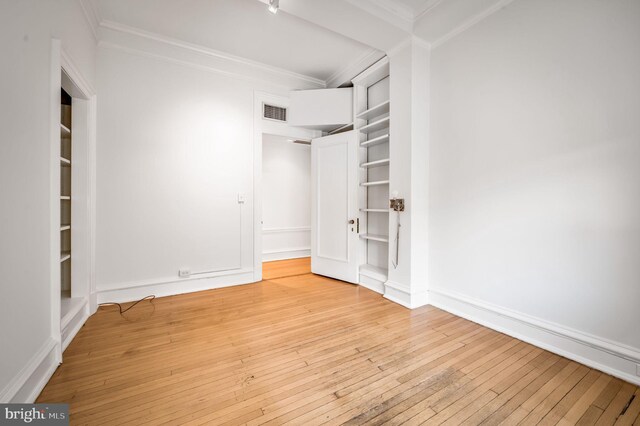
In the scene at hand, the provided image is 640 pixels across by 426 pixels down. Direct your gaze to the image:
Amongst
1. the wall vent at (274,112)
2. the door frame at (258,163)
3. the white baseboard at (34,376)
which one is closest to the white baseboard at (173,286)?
the door frame at (258,163)

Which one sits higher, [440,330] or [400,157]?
[400,157]

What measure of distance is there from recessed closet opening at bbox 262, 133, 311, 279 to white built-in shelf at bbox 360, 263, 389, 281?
76.1 inches

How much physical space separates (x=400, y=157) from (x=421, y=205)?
63 cm

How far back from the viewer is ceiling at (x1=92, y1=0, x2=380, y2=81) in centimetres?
281

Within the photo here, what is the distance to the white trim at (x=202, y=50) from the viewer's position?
120 inches

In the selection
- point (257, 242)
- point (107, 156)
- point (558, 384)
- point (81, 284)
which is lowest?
point (558, 384)

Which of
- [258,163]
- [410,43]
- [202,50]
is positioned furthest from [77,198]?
[410,43]

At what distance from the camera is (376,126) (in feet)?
12.2

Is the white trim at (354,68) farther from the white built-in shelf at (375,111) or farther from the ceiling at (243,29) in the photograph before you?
the white built-in shelf at (375,111)

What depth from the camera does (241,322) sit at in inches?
Result: 104

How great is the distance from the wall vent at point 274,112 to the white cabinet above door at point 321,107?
11 centimetres

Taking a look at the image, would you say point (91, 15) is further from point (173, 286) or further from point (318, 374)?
point (318, 374)

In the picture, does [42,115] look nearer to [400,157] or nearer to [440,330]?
[400,157]

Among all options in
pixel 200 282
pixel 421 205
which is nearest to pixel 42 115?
pixel 200 282
